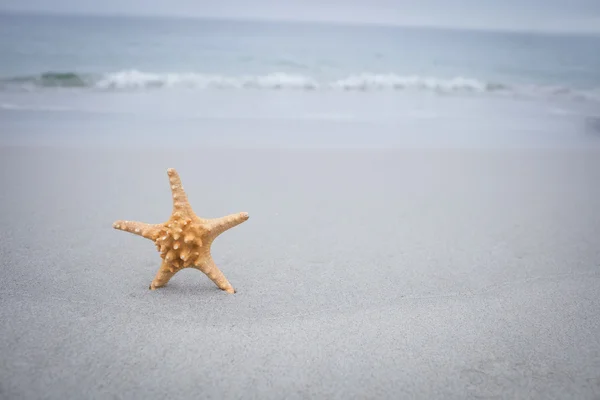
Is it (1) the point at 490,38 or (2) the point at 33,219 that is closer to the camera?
(2) the point at 33,219

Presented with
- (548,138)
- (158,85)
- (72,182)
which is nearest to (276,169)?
(72,182)

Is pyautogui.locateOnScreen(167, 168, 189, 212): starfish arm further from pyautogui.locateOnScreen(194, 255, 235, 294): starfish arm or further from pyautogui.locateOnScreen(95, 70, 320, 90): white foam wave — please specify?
pyautogui.locateOnScreen(95, 70, 320, 90): white foam wave

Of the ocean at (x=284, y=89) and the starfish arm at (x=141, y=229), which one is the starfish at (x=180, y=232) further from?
the ocean at (x=284, y=89)

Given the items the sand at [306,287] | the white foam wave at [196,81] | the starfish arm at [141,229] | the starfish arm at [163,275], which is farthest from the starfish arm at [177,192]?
the white foam wave at [196,81]

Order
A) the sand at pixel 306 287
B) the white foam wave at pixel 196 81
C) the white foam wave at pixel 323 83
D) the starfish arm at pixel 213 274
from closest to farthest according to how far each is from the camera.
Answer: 1. the sand at pixel 306 287
2. the starfish arm at pixel 213 274
3. the white foam wave at pixel 196 81
4. the white foam wave at pixel 323 83

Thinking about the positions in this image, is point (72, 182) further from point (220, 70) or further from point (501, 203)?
point (220, 70)

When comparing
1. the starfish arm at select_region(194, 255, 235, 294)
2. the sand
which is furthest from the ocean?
the starfish arm at select_region(194, 255, 235, 294)
